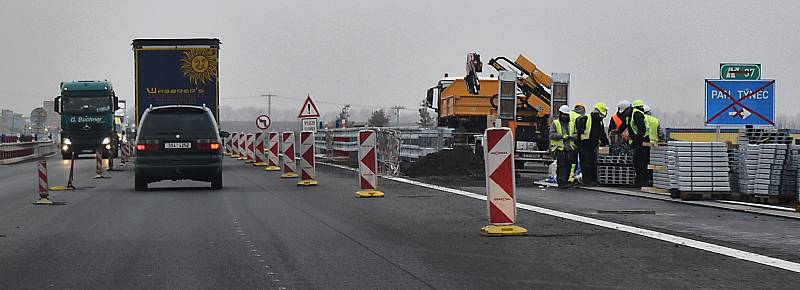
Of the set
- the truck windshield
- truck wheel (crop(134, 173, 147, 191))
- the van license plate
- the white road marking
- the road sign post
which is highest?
the truck windshield

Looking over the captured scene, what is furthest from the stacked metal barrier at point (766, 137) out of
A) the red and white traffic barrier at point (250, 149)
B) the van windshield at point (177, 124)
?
the red and white traffic barrier at point (250, 149)

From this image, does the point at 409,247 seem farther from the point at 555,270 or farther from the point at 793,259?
the point at 793,259

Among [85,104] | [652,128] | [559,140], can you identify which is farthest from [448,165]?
[85,104]

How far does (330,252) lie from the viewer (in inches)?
364

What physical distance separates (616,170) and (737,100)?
2610mm

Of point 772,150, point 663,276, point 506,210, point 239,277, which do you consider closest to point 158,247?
point 239,277

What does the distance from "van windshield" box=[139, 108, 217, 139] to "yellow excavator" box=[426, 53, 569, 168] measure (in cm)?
1007

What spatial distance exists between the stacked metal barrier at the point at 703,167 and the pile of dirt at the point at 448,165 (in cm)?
938

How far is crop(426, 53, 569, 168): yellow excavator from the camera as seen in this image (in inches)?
1149

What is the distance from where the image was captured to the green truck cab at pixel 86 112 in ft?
141

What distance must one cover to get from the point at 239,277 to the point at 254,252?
1.53 metres

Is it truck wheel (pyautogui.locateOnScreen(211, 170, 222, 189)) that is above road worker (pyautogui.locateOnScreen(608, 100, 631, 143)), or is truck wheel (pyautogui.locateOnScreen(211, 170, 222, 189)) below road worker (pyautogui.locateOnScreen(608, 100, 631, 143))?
below

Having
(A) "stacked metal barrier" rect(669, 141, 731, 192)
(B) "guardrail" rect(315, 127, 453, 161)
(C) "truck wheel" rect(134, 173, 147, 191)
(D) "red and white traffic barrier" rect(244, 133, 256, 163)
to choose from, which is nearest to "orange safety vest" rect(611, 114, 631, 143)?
(A) "stacked metal barrier" rect(669, 141, 731, 192)

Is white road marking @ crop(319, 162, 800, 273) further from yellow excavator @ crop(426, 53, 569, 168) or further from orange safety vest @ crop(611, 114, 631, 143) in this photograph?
yellow excavator @ crop(426, 53, 569, 168)
